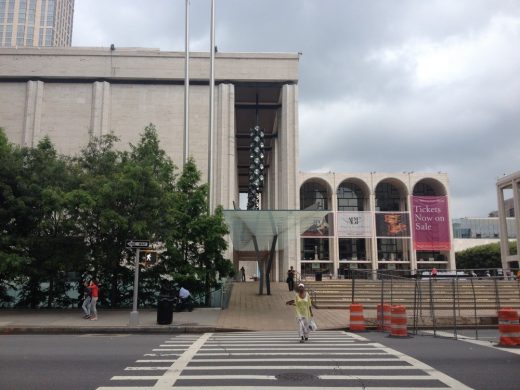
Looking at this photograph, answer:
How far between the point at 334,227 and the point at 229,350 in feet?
202

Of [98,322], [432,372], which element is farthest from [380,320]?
[98,322]

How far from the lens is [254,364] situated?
31.5ft

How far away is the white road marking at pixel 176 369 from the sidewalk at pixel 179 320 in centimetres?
457

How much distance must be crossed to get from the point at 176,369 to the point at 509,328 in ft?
27.9

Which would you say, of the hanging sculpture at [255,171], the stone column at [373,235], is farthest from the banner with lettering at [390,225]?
the hanging sculpture at [255,171]

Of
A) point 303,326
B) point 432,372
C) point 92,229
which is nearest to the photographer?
point 432,372

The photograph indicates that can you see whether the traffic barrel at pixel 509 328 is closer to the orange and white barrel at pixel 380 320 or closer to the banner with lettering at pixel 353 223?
the orange and white barrel at pixel 380 320

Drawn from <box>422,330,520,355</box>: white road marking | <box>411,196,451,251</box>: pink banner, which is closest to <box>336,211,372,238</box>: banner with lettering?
<box>411,196,451,251</box>: pink banner

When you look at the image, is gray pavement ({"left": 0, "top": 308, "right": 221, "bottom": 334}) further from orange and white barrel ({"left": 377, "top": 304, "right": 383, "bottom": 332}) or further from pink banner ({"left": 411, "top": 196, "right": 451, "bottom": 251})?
pink banner ({"left": 411, "top": 196, "right": 451, "bottom": 251})

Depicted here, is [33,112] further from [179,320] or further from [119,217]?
[179,320]

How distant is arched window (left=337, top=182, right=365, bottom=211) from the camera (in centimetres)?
8440

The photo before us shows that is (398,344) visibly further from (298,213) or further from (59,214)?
(59,214)

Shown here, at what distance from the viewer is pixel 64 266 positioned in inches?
865

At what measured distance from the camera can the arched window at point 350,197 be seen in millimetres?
84400
